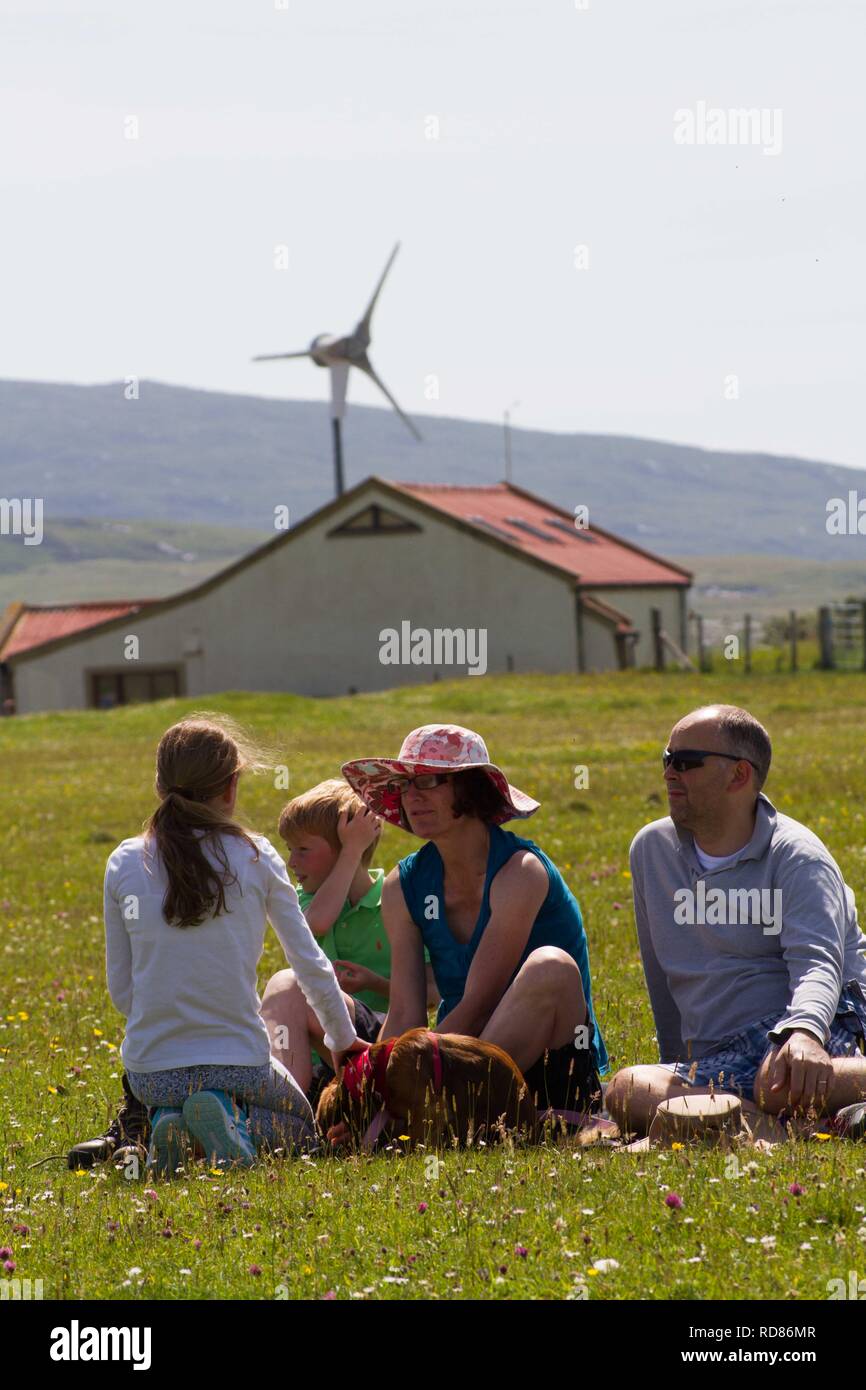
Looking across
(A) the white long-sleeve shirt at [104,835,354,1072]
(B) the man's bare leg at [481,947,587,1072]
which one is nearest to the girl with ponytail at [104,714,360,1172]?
(A) the white long-sleeve shirt at [104,835,354,1072]

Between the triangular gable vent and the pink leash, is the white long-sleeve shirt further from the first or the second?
the triangular gable vent

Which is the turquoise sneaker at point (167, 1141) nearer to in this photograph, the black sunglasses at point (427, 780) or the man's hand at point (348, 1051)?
the man's hand at point (348, 1051)

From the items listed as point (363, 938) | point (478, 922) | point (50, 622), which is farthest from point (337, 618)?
point (478, 922)

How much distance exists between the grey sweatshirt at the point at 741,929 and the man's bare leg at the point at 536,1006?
0.46m

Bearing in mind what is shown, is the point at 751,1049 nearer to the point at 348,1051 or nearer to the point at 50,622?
the point at 348,1051

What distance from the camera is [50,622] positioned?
228 feet

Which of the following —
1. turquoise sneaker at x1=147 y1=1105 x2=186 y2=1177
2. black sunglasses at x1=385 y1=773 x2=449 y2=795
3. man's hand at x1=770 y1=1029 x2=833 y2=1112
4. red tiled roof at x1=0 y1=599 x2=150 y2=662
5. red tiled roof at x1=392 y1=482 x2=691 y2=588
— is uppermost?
red tiled roof at x1=392 y1=482 x2=691 y2=588

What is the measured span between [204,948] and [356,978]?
152 centimetres

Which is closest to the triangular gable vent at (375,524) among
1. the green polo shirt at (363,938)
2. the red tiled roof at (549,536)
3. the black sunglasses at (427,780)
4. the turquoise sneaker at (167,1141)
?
the red tiled roof at (549,536)

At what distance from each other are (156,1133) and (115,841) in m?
13.7

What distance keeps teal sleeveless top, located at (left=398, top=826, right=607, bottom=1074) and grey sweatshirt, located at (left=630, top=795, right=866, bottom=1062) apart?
294 millimetres

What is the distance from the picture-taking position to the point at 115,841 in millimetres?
20000

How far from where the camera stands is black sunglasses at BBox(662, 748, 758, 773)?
662 centimetres
